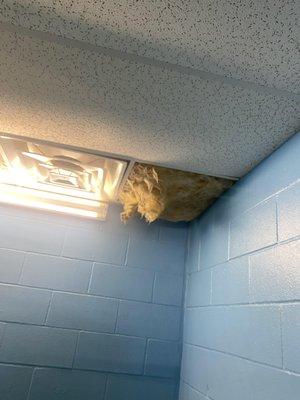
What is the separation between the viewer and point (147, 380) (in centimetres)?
176

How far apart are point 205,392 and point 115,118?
4.32ft

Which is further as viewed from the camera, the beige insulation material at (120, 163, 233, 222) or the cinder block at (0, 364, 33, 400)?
the cinder block at (0, 364, 33, 400)

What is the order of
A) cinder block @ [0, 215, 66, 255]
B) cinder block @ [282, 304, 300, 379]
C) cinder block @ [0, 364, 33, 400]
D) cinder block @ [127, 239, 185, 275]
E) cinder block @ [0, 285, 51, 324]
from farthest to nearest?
cinder block @ [127, 239, 185, 275]
cinder block @ [0, 215, 66, 255]
cinder block @ [0, 285, 51, 324]
cinder block @ [0, 364, 33, 400]
cinder block @ [282, 304, 300, 379]

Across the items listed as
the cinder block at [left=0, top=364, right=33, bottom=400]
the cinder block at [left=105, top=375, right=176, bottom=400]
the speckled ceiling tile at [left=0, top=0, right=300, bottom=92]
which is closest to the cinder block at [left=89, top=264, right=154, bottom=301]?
the cinder block at [left=105, top=375, right=176, bottom=400]

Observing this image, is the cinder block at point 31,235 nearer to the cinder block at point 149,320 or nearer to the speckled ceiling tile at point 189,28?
the cinder block at point 149,320

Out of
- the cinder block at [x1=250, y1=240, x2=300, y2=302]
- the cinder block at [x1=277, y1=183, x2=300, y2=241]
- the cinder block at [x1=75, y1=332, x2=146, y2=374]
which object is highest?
the cinder block at [x1=277, y1=183, x2=300, y2=241]

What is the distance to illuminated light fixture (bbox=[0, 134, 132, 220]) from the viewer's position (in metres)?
1.40

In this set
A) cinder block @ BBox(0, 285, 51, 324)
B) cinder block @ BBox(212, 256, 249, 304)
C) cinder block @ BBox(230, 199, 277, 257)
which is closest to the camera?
cinder block @ BBox(230, 199, 277, 257)

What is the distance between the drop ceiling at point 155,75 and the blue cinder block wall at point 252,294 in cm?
20

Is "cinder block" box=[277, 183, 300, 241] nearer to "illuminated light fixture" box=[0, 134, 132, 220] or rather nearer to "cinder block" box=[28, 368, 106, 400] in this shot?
"illuminated light fixture" box=[0, 134, 132, 220]

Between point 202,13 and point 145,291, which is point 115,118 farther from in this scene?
point 145,291

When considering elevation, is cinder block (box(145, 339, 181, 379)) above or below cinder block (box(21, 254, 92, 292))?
below

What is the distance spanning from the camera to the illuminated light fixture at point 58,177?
4.58 feet

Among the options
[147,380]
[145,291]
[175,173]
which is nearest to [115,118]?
[175,173]
